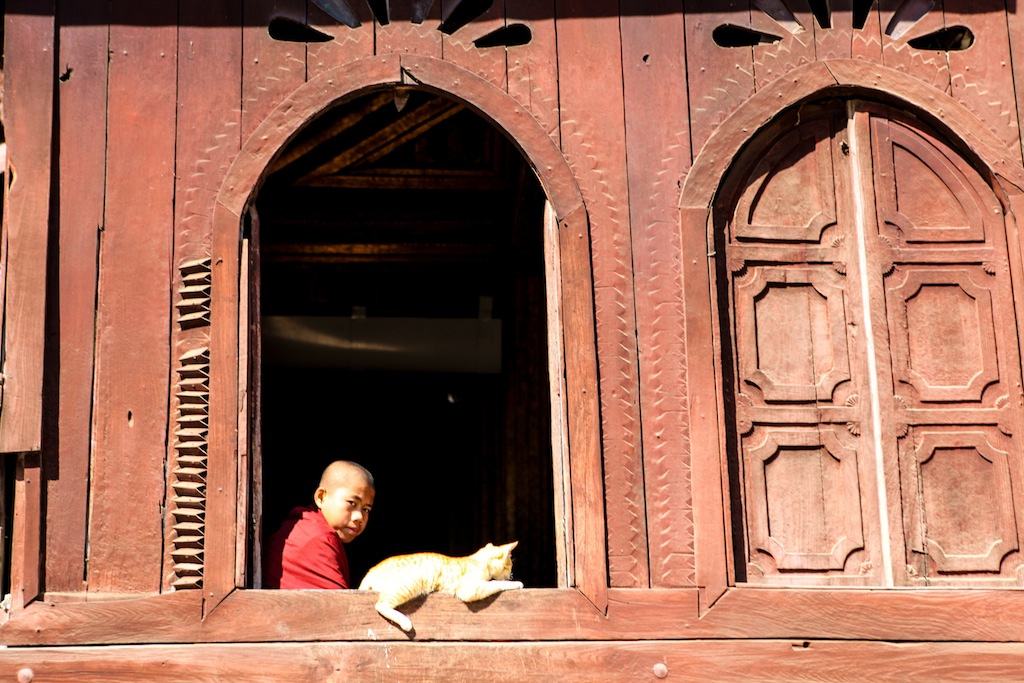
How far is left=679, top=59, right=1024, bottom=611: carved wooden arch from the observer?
5.75 metres

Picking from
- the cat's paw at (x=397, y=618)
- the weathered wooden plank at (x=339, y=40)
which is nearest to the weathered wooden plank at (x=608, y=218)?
the cat's paw at (x=397, y=618)

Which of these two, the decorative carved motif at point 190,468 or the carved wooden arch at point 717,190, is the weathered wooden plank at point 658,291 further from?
the decorative carved motif at point 190,468

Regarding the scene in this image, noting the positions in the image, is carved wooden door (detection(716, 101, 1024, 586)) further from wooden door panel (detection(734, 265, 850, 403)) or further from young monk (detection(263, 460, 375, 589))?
young monk (detection(263, 460, 375, 589))

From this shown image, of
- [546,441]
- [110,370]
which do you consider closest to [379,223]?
[546,441]

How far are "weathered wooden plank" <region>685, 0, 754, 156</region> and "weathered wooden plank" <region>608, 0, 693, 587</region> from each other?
5 cm

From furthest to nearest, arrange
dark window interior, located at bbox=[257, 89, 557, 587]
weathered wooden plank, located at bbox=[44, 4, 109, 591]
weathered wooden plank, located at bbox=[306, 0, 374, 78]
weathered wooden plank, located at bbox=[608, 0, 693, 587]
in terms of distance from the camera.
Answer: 1. dark window interior, located at bbox=[257, 89, 557, 587]
2. weathered wooden plank, located at bbox=[306, 0, 374, 78]
3. weathered wooden plank, located at bbox=[608, 0, 693, 587]
4. weathered wooden plank, located at bbox=[44, 4, 109, 591]

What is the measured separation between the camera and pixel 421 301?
10.1 m

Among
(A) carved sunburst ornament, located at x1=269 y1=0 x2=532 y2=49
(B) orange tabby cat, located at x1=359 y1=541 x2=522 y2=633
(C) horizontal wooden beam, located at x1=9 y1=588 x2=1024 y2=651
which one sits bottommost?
(C) horizontal wooden beam, located at x1=9 y1=588 x2=1024 y2=651

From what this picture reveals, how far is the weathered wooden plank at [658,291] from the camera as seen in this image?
5.75 m

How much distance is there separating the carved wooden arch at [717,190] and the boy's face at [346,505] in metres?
1.59

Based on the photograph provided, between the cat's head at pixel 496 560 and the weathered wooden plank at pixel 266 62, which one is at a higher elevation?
the weathered wooden plank at pixel 266 62

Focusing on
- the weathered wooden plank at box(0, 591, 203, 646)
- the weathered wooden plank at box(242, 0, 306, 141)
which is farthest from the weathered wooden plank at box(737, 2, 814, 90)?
the weathered wooden plank at box(0, 591, 203, 646)

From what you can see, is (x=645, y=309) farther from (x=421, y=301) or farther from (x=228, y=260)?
(x=421, y=301)

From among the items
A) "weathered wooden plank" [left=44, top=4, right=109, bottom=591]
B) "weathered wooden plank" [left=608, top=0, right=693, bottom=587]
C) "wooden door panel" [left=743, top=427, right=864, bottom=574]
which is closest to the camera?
"weathered wooden plank" [left=44, top=4, right=109, bottom=591]
